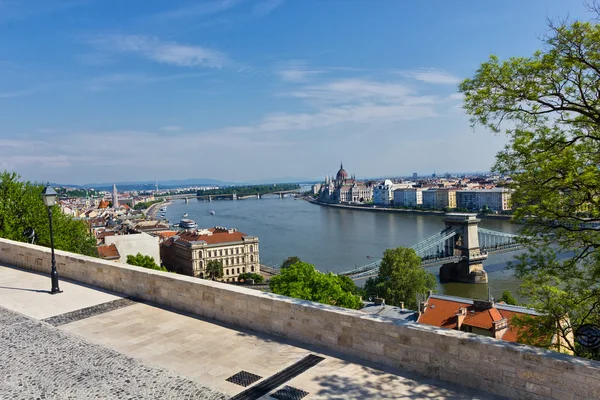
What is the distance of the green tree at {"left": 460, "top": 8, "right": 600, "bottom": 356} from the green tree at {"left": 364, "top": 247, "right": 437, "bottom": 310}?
19306 millimetres

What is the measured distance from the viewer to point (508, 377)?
3186 mm

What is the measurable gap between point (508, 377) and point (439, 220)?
6958 cm

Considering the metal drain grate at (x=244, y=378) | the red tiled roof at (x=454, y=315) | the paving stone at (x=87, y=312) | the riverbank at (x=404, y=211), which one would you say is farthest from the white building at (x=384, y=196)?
the metal drain grate at (x=244, y=378)

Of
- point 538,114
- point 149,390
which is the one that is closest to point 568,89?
point 538,114

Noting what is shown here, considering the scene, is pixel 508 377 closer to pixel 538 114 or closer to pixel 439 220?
pixel 538 114

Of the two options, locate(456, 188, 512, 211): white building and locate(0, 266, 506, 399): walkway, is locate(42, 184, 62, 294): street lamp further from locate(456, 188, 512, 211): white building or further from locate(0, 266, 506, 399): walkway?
locate(456, 188, 512, 211): white building

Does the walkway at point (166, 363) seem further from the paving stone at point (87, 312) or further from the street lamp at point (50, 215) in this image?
the street lamp at point (50, 215)

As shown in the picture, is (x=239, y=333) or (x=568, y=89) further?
(x=568, y=89)

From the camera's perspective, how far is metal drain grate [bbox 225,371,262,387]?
3.53 metres

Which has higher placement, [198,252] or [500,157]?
[500,157]

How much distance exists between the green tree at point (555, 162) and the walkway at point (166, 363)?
2.72m

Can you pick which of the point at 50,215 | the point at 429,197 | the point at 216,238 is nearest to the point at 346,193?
the point at 429,197

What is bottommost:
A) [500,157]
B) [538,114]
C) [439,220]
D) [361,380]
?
[439,220]

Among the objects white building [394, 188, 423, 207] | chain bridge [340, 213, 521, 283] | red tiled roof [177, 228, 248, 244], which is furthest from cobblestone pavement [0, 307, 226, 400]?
white building [394, 188, 423, 207]
